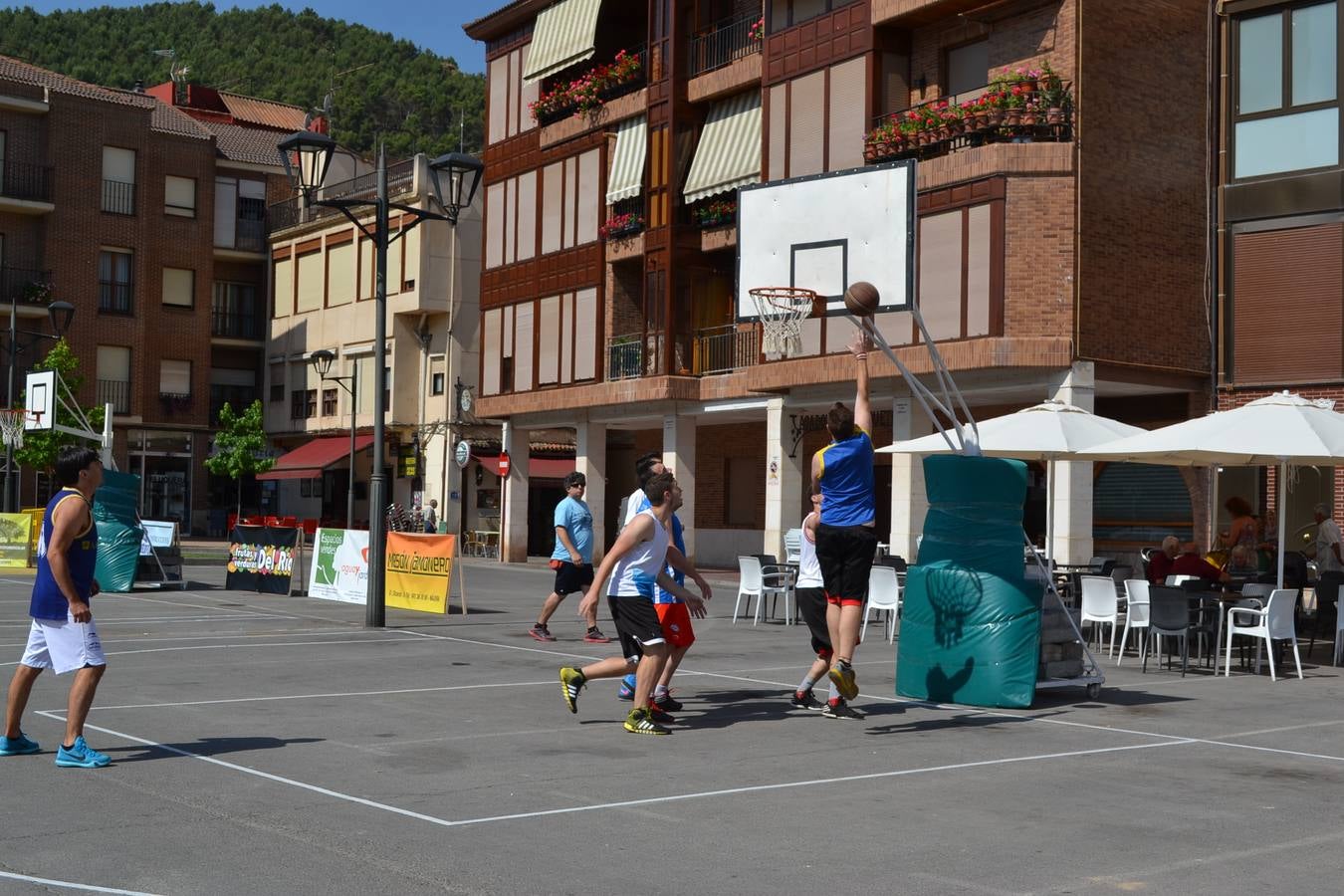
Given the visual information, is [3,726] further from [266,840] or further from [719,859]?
[719,859]

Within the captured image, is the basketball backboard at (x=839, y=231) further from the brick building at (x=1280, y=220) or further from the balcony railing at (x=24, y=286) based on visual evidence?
the balcony railing at (x=24, y=286)

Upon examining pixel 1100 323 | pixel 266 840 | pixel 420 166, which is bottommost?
pixel 266 840

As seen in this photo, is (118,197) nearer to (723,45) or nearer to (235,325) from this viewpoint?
(235,325)

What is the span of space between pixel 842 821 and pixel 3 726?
5.58m

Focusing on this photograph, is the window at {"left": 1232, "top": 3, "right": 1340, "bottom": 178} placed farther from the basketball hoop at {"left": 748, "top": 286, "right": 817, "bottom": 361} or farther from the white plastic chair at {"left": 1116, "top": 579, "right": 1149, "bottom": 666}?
the white plastic chair at {"left": 1116, "top": 579, "right": 1149, "bottom": 666}

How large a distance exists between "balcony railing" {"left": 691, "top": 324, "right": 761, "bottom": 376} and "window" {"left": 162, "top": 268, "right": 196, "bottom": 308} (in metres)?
29.4

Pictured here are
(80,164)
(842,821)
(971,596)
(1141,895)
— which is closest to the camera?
(1141,895)

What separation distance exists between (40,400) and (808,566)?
29.1m

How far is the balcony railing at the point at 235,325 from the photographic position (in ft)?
195

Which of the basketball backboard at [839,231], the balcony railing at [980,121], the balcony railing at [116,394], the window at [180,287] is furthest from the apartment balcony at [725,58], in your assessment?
the balcony railing at [116,394]

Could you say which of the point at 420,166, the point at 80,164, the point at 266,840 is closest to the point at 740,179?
the point at 420,166

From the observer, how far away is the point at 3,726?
9859 mm

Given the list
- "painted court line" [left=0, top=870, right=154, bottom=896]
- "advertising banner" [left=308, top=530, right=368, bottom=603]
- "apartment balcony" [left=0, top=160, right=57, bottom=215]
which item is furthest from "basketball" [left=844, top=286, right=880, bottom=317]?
"apartment balcony" [left=0, top=160, right=57, bottom=215]

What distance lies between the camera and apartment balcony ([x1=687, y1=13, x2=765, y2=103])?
32875 mm
